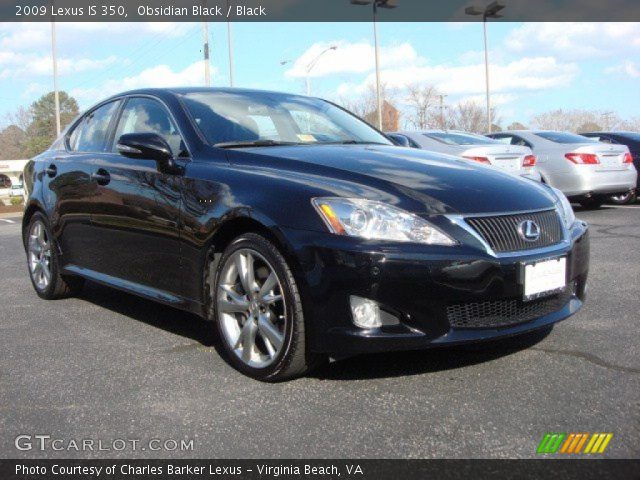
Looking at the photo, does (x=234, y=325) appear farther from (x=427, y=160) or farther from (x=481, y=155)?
(x=481, y=155)

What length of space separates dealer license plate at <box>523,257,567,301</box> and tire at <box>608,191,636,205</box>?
986 centimetres

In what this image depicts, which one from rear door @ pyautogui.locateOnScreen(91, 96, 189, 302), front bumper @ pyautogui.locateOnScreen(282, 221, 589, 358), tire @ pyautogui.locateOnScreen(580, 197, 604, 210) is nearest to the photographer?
front bumper @ pyautogui.locateOnScreen(282, 221, 589, 358)

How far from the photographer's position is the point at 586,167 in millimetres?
11234

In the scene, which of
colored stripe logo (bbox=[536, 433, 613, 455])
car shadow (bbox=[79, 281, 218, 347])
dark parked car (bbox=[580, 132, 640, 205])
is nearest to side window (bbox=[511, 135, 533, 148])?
dark parked car (bbox=[580, 132, 640, 205])

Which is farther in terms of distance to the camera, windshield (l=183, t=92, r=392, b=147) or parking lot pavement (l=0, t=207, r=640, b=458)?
windshield (l=183, t=92, r=392, b=147)

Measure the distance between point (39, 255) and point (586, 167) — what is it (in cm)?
844

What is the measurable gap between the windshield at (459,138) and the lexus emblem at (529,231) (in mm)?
7037

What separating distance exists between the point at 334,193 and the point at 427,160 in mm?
934

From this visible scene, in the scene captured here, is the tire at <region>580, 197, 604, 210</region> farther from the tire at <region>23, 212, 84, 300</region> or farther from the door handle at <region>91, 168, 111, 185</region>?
the door handle at <region>91, 168, 111, 185</region>

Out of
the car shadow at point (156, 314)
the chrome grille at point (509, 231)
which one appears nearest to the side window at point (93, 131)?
the car shadow at point (156, 314)

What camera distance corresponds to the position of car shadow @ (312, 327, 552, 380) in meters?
3.54
